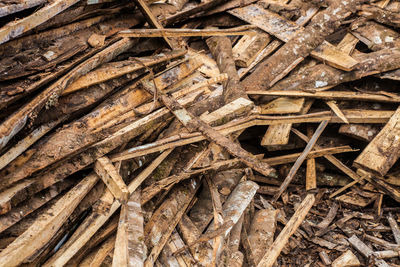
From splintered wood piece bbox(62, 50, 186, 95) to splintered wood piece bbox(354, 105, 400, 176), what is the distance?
2240 millimetres

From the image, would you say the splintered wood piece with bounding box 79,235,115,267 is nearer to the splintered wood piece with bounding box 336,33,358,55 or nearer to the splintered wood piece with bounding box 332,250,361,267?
the splintered wood piece with bounding box 332,250,361,267

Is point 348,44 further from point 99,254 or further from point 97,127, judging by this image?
point 99,254

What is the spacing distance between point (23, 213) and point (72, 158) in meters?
0.48

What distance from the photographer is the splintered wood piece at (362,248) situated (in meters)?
3.37

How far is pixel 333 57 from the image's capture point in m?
4.05

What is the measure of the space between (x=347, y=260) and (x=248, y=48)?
2615mm

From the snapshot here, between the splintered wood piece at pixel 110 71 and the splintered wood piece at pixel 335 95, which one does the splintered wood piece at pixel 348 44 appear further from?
the splintered wood piece at pixel 110 71

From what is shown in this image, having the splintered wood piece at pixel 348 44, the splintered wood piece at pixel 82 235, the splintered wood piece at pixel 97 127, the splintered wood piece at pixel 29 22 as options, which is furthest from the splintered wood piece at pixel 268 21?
the splintered wood piece at pixel 82 235

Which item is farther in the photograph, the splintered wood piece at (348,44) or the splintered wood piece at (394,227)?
the splintered wood piece at (348,44)

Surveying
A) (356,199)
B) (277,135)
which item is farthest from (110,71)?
(356,199)

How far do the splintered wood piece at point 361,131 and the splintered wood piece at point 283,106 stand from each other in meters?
0.56

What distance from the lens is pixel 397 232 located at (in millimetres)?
3744

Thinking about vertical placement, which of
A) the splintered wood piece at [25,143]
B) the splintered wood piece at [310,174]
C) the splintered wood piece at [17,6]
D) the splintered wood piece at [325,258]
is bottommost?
the splintered wood piece at [325,258]

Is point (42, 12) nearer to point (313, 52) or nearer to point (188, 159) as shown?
point (188, 159)
